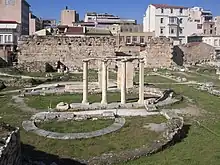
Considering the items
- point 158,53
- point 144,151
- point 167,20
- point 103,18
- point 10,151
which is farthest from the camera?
point 103,18

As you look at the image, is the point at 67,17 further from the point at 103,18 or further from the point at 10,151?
the point at 10,151

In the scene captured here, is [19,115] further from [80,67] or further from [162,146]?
[80,67]

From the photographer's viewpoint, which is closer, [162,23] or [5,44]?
[5,44]

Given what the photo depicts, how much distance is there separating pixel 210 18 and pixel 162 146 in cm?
9822

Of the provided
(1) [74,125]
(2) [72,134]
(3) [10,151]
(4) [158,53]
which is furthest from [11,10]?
(3) [10,151]

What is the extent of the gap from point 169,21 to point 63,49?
3418 cm

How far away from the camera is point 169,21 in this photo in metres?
75.9

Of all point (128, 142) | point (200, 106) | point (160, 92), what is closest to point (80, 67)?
point (160, 92)

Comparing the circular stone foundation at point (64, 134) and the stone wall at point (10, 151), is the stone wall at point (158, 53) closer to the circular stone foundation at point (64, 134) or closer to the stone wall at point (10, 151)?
the circular stone foundation at point (64, 134)

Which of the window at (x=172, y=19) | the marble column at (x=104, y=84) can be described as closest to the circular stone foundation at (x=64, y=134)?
the marble column at (x=104, y=84)

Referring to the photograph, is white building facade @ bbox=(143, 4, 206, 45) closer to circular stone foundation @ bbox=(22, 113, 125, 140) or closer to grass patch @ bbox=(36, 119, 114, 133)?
circular stone foundation @ bbox=(22, 113, 125, 140)

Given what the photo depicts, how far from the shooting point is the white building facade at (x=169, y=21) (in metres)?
75.6

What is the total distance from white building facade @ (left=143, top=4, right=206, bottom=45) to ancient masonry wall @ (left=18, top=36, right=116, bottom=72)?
28.0m

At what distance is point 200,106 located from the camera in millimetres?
23484
